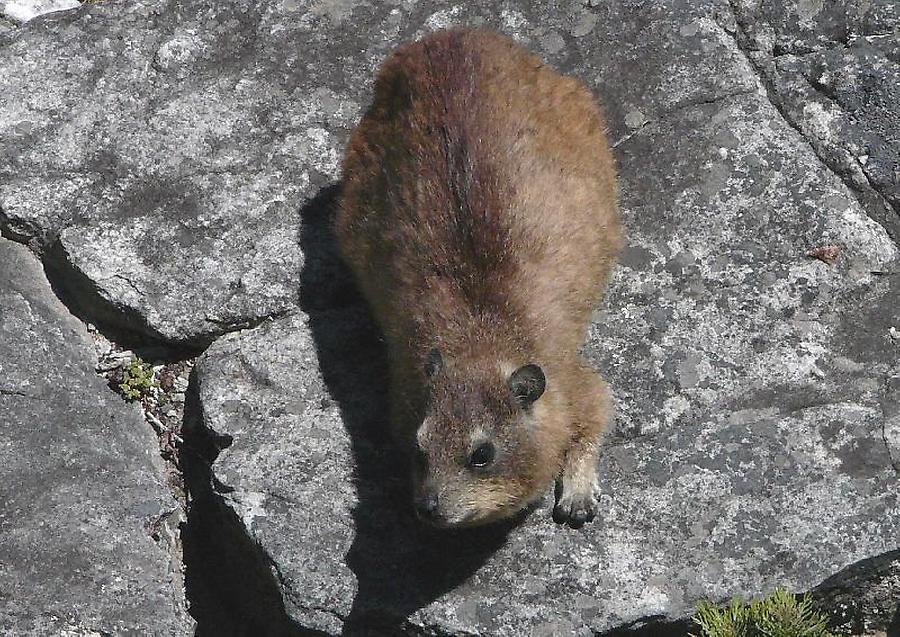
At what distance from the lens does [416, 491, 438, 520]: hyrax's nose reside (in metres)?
4.94

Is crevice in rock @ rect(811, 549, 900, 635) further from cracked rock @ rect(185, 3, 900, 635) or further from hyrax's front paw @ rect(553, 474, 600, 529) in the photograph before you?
hyrax's front paw @ rect(553, 474, 600, 529)

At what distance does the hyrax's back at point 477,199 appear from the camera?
5500 mm

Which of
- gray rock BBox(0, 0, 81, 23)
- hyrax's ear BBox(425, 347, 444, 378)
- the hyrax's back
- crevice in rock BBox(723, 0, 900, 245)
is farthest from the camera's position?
gray rock BBox(0, 0, 81, 23)

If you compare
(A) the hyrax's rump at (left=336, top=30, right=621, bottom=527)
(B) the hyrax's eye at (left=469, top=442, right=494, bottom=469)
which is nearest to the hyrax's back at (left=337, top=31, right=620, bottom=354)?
(A) the hyrax's rump at (left=336, top=30, right=621, bottom=527)

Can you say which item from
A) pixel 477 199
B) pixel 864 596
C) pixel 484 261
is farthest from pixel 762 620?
pixel 477 199

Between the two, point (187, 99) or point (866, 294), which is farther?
point (187, 99)

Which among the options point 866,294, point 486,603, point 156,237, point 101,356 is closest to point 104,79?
point 156,237

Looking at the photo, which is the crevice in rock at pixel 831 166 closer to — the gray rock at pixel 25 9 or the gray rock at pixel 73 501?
the gray rock at pixel 73 501

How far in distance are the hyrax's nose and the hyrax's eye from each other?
0.69 feet

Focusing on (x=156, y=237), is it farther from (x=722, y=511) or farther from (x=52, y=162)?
(x=722, y=511)

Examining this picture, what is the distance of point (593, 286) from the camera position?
591 centimetres

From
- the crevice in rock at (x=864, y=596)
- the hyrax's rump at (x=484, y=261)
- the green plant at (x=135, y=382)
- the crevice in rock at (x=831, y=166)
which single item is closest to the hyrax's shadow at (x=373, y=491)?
the hyrax's rump at (x=484, y=261)

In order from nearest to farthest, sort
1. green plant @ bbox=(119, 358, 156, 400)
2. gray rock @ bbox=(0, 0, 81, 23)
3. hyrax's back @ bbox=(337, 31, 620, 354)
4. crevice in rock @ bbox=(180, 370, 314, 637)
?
1. hyrax's back @ bbox=(337, 31, 620, 354)
2. crevice in rock @ bbox=(180, 370, 314, 637)
3. green plant @ bbox=(119, 358, 156, 400)
4. gray rock @ bbox=(0, 0, 81, 23)

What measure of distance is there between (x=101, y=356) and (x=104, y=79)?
1776mm
